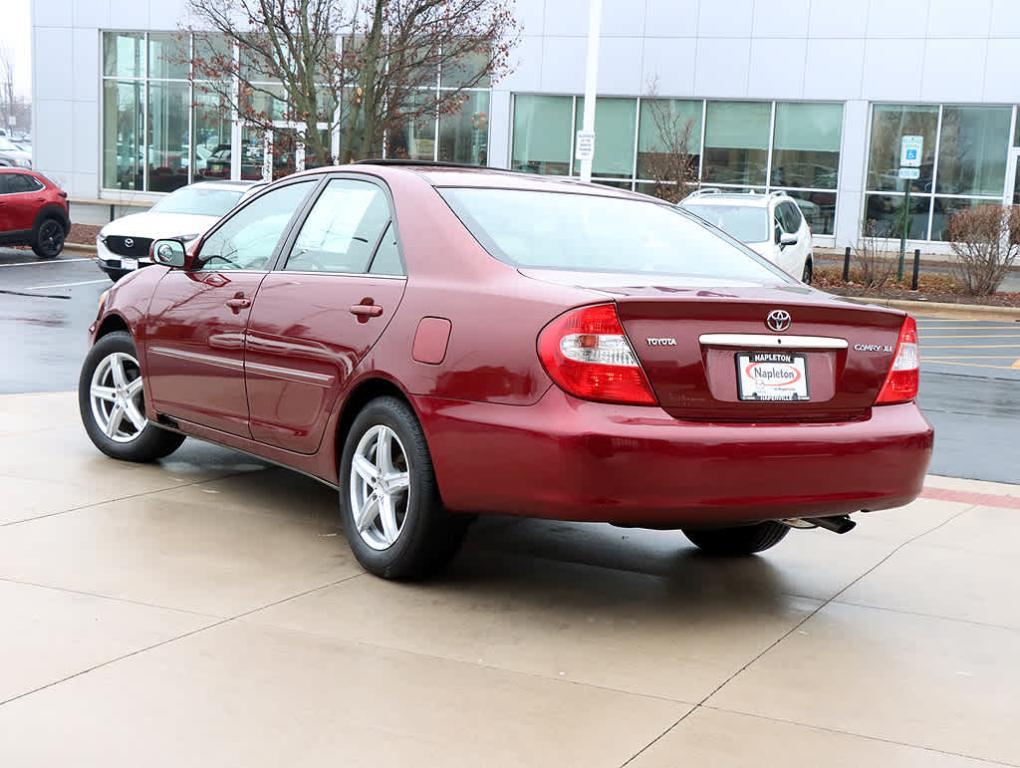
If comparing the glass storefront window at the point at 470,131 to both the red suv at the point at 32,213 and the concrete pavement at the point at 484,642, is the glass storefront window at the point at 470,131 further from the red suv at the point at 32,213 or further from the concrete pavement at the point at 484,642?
the concrete pavement at the point at 484,642

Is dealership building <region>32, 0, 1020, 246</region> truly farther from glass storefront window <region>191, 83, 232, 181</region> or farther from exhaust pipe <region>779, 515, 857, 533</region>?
exhaust pipe <region>779, 515, 857, 533</region>

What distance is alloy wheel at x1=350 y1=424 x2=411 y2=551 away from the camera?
208 inches

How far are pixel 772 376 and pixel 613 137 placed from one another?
99.8 ft

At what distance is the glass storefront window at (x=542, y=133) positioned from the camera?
115ft

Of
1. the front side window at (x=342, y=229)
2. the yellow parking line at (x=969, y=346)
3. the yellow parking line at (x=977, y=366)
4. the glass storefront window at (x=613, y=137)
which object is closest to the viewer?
the front side window at (x=342, y=229)

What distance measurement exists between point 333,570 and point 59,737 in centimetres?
189

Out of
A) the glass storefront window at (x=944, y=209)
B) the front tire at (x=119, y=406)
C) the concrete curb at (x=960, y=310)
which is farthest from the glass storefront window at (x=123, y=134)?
the front tire at (x=119, y=406)

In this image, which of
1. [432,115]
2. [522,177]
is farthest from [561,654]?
[432,115]

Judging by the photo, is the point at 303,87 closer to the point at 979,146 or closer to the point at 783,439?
the point at 979,146

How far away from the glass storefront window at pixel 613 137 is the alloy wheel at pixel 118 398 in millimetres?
28097

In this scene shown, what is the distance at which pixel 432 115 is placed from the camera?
26.7m

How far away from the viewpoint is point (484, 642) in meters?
4.67

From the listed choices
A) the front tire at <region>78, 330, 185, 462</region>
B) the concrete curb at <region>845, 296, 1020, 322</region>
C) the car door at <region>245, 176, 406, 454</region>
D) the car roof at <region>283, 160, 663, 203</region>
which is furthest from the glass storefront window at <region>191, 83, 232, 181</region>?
the car door at <region>245, 176, 406, 454</region>

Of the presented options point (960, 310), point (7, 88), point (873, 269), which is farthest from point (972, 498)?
point (7, 88)
